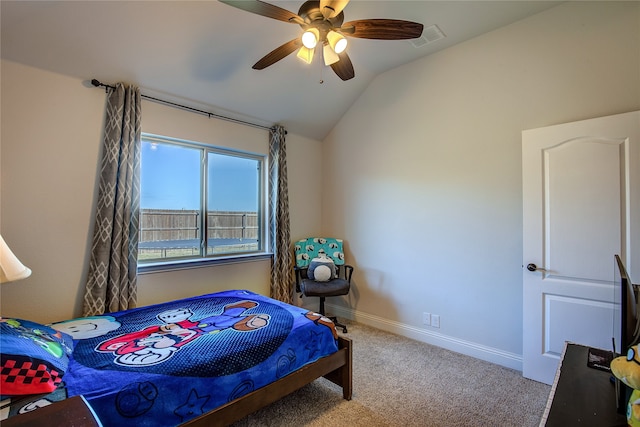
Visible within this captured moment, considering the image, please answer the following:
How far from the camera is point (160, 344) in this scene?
5.50ft

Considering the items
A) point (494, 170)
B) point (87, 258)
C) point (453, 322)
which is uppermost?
point (494, 170)

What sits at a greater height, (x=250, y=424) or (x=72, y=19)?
Result: (x=72, y=19)

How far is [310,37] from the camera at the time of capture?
1840 mm

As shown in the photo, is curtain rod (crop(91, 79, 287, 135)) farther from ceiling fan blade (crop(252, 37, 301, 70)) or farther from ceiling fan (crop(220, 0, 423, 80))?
ceiling fan (crop(220, 0, 423, 80))

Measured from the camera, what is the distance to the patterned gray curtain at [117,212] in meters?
2.36

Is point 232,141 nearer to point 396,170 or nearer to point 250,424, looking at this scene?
point 396,170

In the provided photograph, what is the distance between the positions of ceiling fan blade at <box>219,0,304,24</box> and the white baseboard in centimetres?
305

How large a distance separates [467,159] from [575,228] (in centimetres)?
104

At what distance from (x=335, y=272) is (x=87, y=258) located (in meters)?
2.46

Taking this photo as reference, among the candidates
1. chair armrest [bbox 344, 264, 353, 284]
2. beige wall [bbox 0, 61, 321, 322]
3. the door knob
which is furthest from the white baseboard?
beige wall [bbox 0, 61, 321, 322]

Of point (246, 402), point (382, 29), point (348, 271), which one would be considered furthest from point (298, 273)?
point (382, 29)

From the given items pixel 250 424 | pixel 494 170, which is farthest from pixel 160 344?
pixel 494 170

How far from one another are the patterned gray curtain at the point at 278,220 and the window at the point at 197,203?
19 cm

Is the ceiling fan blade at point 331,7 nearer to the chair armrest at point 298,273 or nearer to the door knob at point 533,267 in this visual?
the door knob at point 533,267
